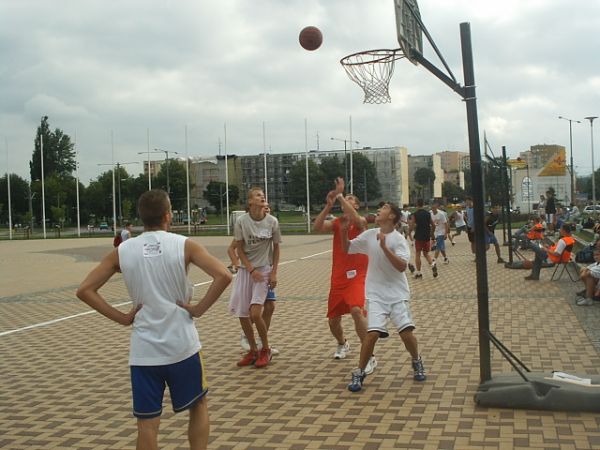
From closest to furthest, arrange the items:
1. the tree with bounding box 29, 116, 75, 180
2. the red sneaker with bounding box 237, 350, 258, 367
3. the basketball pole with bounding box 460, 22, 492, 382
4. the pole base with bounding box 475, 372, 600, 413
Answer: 1. the pole base with bounding box 475, 372, 600, 413
2. the basketball pole with bounding box 460, 22, 492, 382
3. the red sneaker with bounding box 237, 350, 258, 367
4. the tree with bounding box 29, 116, 75, 180

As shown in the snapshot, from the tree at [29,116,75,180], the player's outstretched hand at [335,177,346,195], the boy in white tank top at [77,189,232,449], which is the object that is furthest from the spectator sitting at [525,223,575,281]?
the tree at [29,116,75,180]

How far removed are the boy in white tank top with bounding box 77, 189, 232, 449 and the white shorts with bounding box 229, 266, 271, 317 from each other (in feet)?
11.0

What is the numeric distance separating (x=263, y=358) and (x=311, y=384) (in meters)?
0.98

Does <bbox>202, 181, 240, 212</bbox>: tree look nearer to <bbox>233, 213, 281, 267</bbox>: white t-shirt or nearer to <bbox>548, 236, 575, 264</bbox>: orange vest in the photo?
<bbox>548, 236, 575, 264</bbox>: orange vest

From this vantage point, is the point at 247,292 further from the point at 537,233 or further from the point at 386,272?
the point at 537,233

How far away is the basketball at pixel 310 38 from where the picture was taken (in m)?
8.58

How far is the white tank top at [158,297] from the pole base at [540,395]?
2806 millimetres

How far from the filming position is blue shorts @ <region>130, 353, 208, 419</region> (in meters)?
3.78

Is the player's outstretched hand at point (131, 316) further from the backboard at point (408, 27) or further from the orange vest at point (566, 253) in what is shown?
the orange vest at point (566, 253)

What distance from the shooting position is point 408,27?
5.82 metres

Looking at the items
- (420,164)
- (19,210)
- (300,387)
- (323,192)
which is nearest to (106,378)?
(300,387)

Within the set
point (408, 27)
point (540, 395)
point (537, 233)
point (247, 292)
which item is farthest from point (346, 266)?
point (537, 233)

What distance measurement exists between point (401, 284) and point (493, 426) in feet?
5.51

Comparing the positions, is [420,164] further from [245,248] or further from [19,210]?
[245,248]
